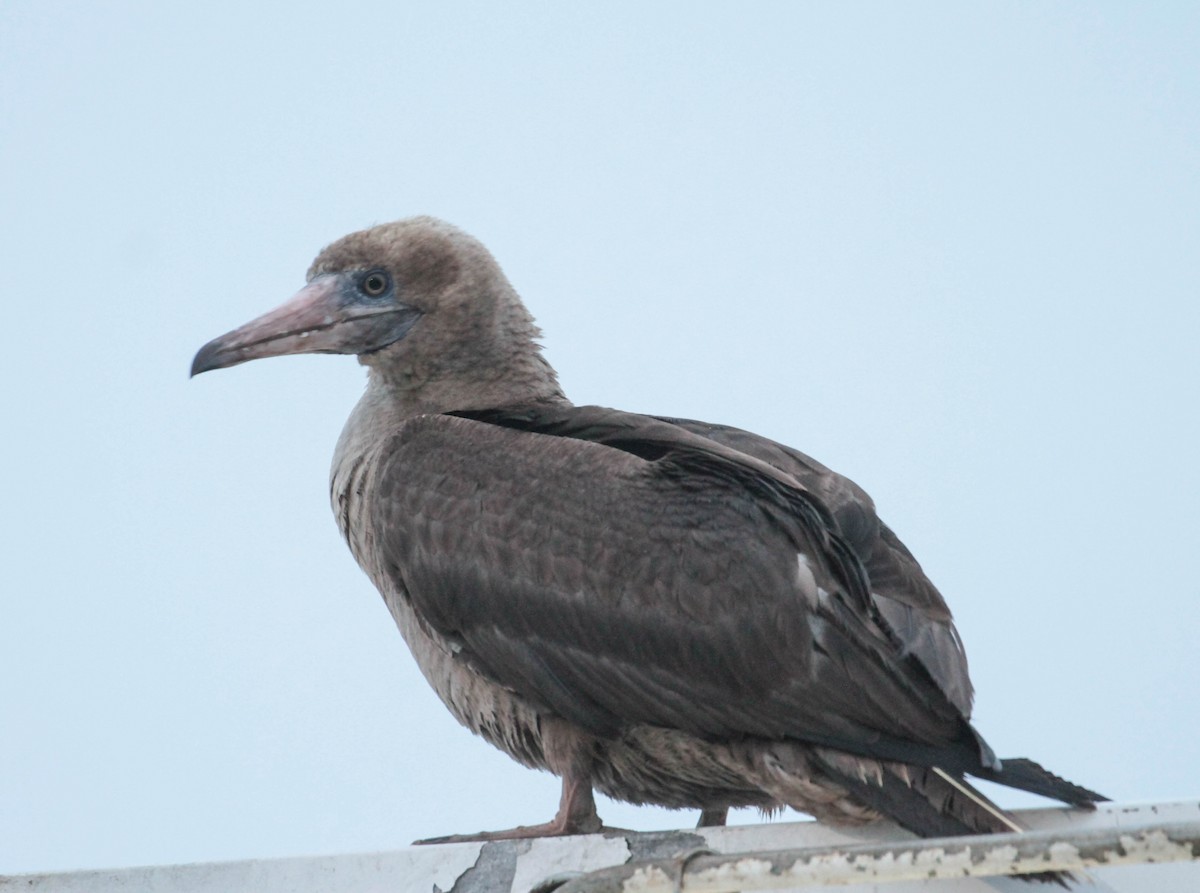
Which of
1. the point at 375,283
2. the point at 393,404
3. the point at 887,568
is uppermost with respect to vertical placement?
the point at 375,283

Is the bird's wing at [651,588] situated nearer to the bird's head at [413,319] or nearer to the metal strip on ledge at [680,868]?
the metal strip on ledge at [680,868]

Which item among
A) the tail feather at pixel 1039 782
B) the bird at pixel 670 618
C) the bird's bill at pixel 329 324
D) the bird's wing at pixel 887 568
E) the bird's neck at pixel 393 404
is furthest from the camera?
the bird's bill at pixel 329 324

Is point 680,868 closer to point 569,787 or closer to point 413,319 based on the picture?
point 569,787

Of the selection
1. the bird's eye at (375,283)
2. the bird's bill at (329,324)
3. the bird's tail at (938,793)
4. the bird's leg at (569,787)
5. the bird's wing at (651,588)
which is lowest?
the bird's leg at (569,787)

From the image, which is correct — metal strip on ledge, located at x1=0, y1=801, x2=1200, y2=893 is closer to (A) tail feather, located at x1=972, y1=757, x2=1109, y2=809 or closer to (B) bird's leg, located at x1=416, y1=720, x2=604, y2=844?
(A) tail feather, located at x1=972, y1=757, x2=1109, y2=809

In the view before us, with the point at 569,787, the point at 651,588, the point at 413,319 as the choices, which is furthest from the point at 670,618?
the point at 413,319

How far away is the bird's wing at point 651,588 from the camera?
13.4 ft

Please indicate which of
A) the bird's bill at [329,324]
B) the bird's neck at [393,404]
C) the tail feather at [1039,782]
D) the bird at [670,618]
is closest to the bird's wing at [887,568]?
the bird at [670,618]

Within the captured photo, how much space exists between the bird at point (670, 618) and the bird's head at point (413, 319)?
366 mm

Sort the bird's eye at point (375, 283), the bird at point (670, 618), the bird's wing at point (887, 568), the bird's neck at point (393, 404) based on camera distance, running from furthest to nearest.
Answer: the bird's eye at point (375, 283), the bird's neck at point (393, 404), the bird's wing at point (887, 568), the bird at point (670, 618)

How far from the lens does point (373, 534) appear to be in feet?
16.5

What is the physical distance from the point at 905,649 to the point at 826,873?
1483 mm

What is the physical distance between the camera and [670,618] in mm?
4305

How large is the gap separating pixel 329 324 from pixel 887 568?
2.18 metres
